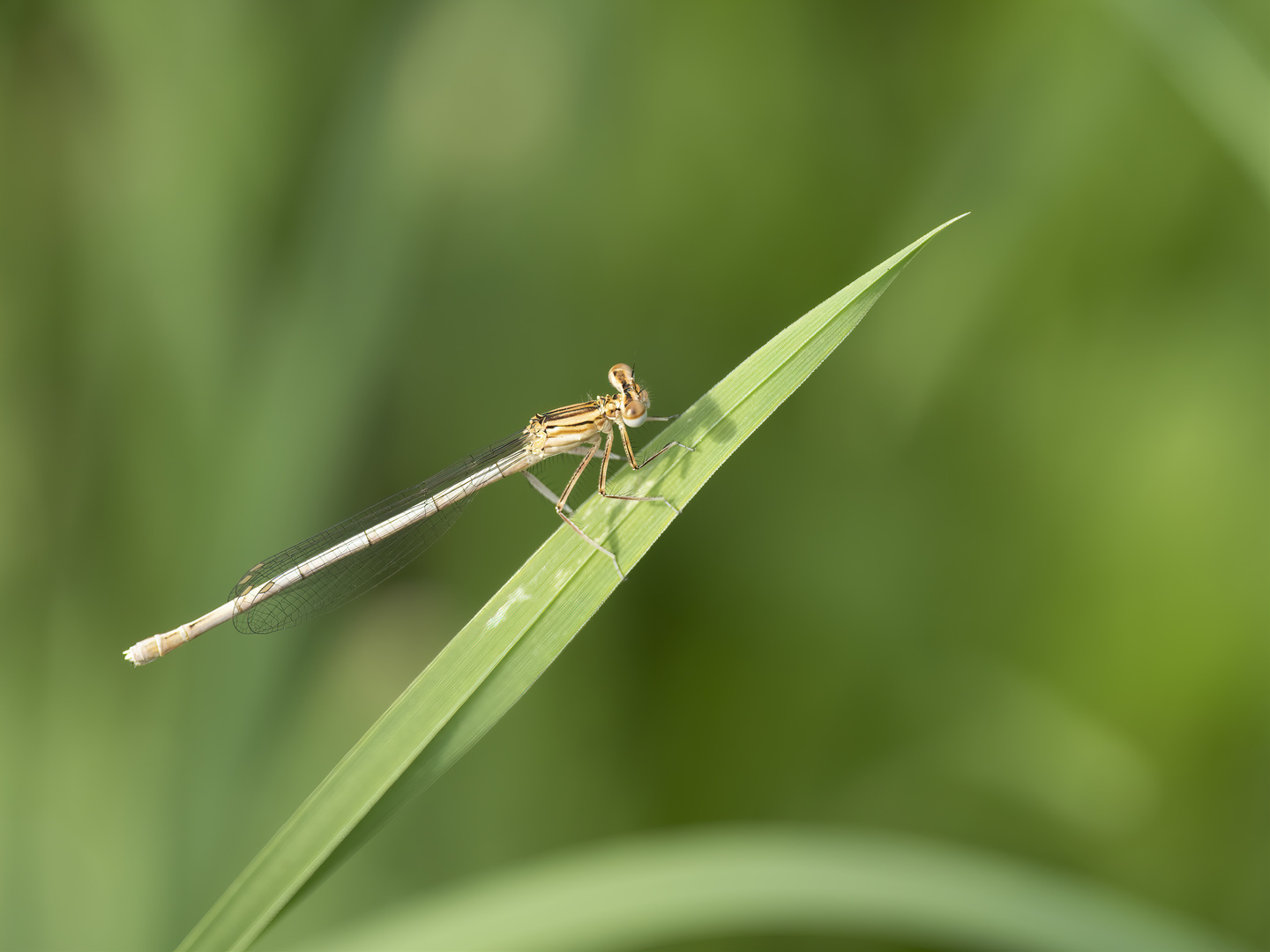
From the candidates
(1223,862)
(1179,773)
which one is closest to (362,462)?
(1179,773)

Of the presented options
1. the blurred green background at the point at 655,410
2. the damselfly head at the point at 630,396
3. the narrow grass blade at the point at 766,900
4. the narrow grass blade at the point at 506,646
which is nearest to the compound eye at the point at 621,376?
the damselfly head at the point at 630,396

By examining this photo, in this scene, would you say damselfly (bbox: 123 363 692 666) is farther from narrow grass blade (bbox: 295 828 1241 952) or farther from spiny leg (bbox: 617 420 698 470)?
narrow grass blade (bbox: 295 828 1241 952)

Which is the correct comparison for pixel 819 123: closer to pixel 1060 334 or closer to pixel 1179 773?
pixel 1060 334

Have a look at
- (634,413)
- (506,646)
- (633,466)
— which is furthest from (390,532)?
(506,646)

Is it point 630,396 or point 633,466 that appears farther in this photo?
point 630,396

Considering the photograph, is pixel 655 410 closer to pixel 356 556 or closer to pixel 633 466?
pixel 633 466

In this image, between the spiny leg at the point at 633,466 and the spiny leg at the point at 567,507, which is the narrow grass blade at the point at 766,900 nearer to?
the spiny leg at the point at 567,507
